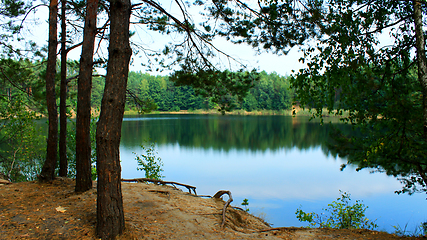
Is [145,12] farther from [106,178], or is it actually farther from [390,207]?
[390,207]

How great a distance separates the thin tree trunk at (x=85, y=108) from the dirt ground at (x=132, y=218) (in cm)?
26

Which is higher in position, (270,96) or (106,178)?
(270,96)

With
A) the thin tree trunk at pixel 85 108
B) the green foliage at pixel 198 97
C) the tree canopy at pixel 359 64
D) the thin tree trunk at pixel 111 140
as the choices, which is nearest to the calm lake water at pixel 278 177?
the tree canopy at pixel 359 64

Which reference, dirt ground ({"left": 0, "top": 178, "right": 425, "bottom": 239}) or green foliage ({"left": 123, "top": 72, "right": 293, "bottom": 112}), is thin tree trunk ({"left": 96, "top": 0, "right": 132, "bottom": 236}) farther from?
green foliage ({"left": 123, "top": 72, "right": 293, "bottom": 112})

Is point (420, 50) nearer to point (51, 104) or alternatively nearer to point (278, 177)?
point (51, 104)

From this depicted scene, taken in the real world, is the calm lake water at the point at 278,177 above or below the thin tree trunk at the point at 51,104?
below

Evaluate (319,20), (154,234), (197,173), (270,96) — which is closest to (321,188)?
(197,173)

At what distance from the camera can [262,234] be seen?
12.2 feet

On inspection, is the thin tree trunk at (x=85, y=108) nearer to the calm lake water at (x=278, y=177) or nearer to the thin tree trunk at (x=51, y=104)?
the thin tree trunk at (x=51, y=104)

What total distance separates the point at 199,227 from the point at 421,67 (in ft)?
12.0

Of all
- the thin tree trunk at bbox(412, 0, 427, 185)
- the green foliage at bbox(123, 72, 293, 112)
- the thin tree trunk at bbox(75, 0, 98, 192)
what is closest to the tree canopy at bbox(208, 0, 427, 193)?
the thin tree trunk at bbox(412, 0, 427, 185)

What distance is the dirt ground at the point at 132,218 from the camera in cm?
304

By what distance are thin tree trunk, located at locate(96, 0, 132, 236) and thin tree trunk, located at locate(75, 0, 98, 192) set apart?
148 cm

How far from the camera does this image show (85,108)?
167 inches
